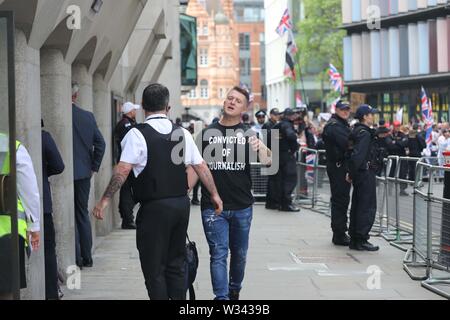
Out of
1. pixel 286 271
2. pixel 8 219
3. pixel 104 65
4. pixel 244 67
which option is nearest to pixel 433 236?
pixel 286 271

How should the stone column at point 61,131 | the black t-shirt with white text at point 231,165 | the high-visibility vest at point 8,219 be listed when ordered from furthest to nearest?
the stone column at point 61,131 → the black t-shirt with white text at point 231,165 → the high-visibility vest at point 8,219

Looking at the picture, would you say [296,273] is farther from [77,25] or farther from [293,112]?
[293,112]

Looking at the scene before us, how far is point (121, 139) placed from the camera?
48.3ft

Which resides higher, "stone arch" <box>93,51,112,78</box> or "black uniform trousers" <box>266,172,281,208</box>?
"stone arch" <box>93,51,112,78</box>

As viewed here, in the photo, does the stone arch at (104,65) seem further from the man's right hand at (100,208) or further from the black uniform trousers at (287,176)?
the man's right hand at (100,208)

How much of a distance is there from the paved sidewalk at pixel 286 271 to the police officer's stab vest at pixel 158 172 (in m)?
2.20

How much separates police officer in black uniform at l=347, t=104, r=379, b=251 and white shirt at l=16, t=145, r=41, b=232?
6.34 meters

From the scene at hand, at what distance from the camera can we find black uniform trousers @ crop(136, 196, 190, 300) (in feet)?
24.1

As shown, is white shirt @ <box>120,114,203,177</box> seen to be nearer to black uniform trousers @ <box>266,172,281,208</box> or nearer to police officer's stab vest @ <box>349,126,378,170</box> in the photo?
police officer's stab vest @ <box>349,126,378,170</box>

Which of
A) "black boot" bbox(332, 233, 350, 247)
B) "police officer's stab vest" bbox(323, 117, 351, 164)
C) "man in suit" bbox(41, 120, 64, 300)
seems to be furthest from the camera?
"black boot" bbox(332, 233, 350, 247)

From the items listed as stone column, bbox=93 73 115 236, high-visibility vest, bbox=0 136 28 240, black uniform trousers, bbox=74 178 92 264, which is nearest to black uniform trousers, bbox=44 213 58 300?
high-visibility vest, bbox=0 136 28 240

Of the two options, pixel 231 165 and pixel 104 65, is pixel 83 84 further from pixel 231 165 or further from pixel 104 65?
pixel 231 165

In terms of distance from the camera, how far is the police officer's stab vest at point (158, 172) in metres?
7.34

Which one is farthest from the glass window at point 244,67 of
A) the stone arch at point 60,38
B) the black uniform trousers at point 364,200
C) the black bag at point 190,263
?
the black bag at point 190,263
